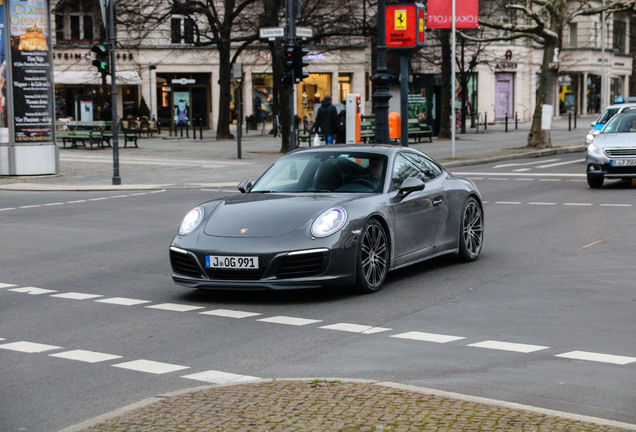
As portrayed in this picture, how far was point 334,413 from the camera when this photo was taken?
5234 mm

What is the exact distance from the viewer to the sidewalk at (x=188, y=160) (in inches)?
989

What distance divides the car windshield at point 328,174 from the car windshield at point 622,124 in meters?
12.7

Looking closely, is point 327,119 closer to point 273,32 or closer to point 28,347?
point 273,32

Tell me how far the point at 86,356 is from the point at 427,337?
7.96 feet

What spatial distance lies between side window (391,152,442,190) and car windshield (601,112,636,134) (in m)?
11.5

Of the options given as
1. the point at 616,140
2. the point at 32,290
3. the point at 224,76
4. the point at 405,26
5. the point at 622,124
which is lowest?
the point at 32,290

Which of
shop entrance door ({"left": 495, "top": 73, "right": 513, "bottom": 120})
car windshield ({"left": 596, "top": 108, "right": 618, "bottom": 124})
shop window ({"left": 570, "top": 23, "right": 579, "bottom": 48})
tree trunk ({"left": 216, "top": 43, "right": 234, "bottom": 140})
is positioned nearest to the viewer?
car windshield ({"left": 596, "top": 108, "right": 618, "bottom": 124})

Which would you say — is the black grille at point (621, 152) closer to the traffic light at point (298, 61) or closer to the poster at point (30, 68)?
the traffic light at point (298, 61)

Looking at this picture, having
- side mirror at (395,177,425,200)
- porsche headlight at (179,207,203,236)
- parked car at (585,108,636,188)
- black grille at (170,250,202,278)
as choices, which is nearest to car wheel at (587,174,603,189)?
parked car at (585,108,636,188)

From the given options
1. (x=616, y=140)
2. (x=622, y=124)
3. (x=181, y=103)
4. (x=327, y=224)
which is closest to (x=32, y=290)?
(x=327, y=224)

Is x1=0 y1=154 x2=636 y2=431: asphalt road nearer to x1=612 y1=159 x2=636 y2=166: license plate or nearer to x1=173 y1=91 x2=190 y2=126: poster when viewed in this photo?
x1=612 y1=159 x2=636 y2=166: license plate

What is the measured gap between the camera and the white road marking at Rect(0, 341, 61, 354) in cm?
741

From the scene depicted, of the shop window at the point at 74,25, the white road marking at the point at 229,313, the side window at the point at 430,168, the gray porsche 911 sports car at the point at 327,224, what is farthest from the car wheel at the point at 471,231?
the shop window at the point at 74,25

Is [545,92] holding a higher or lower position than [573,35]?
lower
